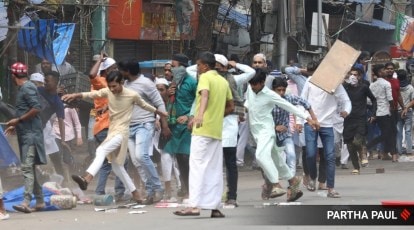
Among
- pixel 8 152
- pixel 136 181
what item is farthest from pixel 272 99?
pixel 8 152

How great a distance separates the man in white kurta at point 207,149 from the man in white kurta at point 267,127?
1.29 metres

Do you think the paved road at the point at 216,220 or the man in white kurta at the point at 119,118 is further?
the man in white kurta at the point at 119,118

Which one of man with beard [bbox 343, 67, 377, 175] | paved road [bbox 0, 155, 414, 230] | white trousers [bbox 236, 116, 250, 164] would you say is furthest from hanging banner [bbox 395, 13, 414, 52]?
paved road [bbox 0, 155, 414, 230]

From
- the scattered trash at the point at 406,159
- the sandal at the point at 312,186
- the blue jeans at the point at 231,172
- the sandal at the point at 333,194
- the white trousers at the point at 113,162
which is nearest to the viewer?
the white trousers at the point at 113,162

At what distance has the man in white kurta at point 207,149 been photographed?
32.1 ft

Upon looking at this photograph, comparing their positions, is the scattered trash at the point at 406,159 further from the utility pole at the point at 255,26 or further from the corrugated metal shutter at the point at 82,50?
the corrugated metal shutter at the point at 82,50

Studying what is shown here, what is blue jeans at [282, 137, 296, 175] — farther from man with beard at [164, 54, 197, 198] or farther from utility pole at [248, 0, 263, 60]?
utility pole at [248, 0, 263, 60]

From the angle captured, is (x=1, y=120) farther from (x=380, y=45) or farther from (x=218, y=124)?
(x=380, y=45)

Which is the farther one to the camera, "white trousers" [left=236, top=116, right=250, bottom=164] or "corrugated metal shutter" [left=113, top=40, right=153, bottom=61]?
"corrugated metal shutter" [left=113, top=40, right=153, bottom=61]

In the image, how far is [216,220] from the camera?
975 cm

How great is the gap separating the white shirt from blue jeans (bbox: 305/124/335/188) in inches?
5.2

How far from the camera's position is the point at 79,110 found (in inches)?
635

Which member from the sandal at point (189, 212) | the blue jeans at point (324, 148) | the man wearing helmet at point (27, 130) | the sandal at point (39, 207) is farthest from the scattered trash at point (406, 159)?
the man wearing helmet at point (27, 130)

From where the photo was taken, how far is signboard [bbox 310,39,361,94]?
40.0ft
